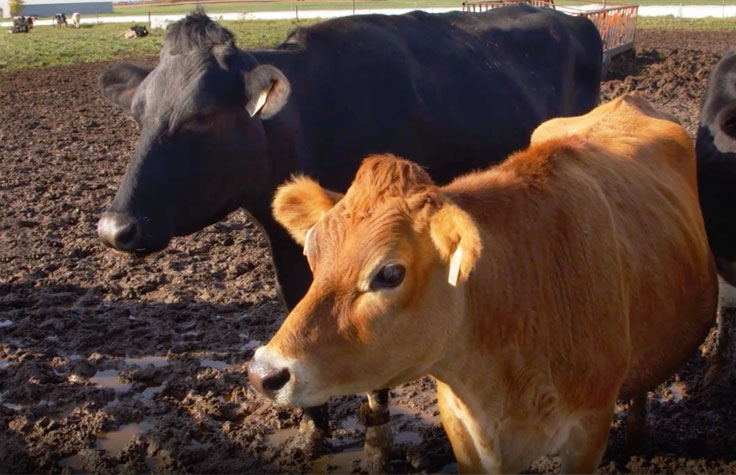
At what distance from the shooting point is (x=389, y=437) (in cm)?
448

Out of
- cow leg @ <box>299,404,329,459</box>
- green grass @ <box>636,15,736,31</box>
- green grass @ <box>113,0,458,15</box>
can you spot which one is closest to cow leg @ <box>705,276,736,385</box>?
cow leg @ <box>299,404,329,459</box>

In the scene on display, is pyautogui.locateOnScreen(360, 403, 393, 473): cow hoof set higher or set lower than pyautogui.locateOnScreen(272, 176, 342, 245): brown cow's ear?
lower

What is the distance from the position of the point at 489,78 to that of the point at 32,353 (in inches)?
135

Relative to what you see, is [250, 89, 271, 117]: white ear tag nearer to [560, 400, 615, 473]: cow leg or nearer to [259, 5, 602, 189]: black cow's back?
[259, 5, 602, 189]: black cow's back

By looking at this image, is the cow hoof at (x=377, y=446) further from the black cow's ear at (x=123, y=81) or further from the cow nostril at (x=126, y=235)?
the black cow's ear at (x=123, y=81)

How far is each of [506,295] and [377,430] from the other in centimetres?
162

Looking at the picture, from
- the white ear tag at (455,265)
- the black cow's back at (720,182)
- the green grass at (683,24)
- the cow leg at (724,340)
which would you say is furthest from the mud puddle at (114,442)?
the green grass at (683,24)

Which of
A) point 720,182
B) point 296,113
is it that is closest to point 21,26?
point 296,113

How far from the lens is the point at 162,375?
5438 mm

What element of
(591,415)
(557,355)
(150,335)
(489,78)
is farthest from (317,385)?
(150,335)

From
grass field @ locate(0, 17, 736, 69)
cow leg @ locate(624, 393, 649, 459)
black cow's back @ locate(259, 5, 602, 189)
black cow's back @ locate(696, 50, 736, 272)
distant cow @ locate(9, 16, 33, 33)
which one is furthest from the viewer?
distant cow @ locate(9, 16, 33, 33)

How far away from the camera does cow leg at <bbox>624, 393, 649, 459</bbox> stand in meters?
4.30

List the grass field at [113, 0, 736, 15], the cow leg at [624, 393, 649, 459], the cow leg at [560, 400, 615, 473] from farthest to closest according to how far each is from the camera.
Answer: the grass field at [113, 0, 736, 15]
the cow leg at [624, 393, 649, 459]
the cow leg at [560, 400, 615, 473]

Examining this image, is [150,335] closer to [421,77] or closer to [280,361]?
[421,77]
